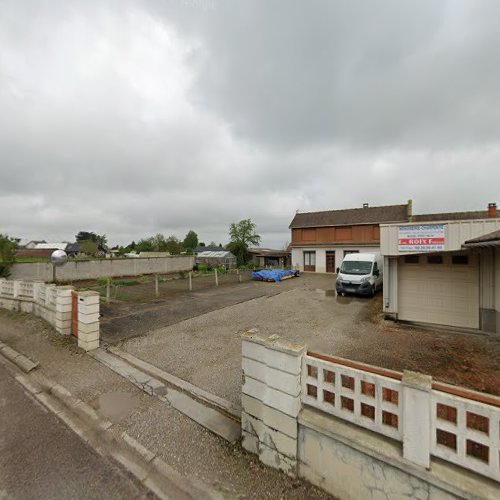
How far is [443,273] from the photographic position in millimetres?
7867

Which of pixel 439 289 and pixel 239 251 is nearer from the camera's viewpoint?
pixel 439 289

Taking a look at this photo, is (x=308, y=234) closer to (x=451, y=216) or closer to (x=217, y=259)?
(x=217, y=259)

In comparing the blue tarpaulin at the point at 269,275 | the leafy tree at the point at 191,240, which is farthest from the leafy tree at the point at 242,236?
the leafy tree at the point at 191,240

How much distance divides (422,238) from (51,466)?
31.4ft

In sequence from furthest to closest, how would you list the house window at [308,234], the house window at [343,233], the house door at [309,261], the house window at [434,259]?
1. the house window at [308,234]
2. the house door at [309,261]
3. the house window at [343,233]
4. the house window at [434,259]

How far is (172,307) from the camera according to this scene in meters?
10.4

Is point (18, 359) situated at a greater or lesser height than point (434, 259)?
lesser

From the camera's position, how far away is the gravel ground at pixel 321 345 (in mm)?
4859

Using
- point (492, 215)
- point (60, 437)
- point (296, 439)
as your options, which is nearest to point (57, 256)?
point (60, 437)

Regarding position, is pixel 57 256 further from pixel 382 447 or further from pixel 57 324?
pixel 382 447

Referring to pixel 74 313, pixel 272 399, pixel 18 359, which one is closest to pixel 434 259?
pixel 272 399

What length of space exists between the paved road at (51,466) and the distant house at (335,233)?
24937 millimetres

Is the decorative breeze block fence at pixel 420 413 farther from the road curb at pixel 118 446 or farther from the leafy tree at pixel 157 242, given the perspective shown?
the leafy tree at pixel 157 242

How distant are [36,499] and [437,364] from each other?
697cm
